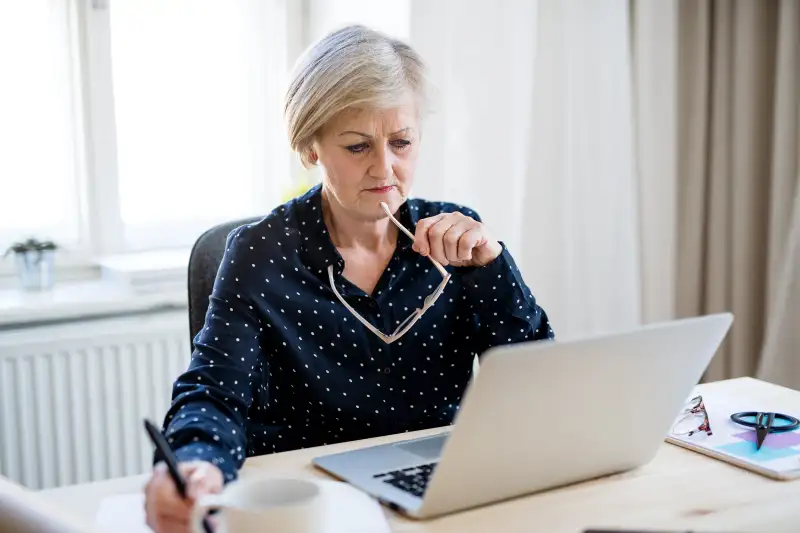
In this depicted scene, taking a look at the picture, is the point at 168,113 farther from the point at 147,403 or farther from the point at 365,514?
the point at 365,514

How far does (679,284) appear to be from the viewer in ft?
8.73

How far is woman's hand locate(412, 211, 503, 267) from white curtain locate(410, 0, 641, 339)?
38.7 inches

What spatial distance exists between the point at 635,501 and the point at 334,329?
1.77 ft

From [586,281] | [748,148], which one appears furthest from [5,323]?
[748,148]

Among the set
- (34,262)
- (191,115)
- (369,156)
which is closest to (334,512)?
(369,156)

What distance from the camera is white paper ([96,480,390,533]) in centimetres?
99

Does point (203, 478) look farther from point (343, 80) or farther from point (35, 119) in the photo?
point (35, 119)

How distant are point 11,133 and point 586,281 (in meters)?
1.40

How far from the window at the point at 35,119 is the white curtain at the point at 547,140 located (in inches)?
32.8

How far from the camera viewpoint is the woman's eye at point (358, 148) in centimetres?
145

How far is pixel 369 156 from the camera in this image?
145cm

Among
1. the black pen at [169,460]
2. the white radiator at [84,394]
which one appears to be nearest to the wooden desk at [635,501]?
the black pen at [169,460]

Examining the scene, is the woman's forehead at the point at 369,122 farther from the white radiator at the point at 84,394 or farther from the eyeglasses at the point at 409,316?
the white radiator at the point at 84,394

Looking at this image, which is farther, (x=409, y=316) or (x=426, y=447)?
(x=409, y=316)
